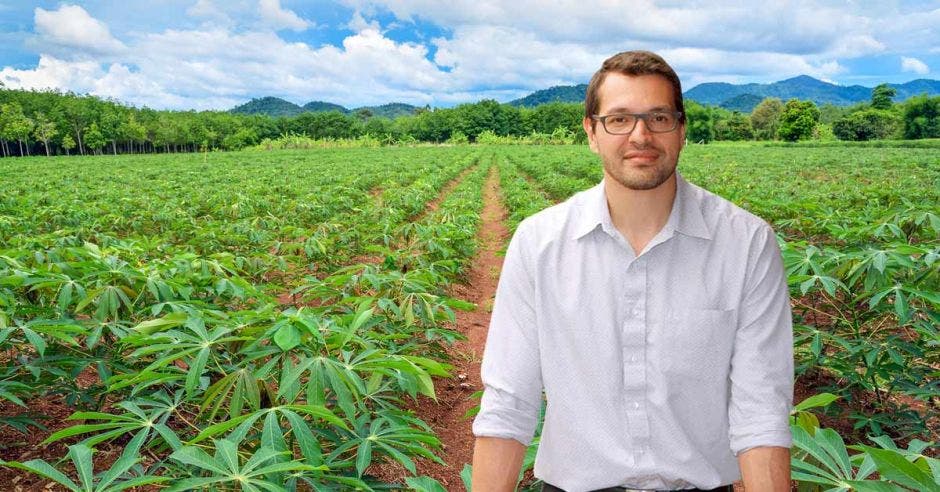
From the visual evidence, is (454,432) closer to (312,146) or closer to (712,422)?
(712,422)

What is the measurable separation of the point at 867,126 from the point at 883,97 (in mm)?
14224

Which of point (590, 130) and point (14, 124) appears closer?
point (590, 130)

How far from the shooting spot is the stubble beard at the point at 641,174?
1270mm

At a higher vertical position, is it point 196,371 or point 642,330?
point 642,330

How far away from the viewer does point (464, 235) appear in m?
5.92

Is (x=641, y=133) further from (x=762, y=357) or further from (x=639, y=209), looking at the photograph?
(x=762, y=357)

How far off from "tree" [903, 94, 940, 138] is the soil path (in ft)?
218

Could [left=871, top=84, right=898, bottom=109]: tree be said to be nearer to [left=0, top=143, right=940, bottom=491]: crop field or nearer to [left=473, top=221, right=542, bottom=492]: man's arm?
[left=0, top=143, right=940, bottom=491]: crop field

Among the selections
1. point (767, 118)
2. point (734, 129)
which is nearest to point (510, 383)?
point (734, 129)

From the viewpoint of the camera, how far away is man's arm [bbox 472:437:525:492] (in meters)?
1.34

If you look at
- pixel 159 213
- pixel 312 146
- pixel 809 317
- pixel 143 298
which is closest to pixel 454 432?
pixel 143 298

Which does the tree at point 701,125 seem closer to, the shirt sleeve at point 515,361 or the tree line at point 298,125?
the tree line at point 298,125

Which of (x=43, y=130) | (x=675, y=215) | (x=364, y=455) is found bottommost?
(x=364, y=455)

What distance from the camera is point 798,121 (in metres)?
65.4
